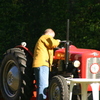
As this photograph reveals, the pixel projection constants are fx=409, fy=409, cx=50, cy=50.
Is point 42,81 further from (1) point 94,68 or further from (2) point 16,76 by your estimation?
(1) point 94,68

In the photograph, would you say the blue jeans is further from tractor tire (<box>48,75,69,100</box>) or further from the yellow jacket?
tractor tire (<box>48,75,69,100</box>)

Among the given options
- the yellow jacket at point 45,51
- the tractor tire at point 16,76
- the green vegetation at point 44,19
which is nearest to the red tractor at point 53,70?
the tractor tire at point 16,76

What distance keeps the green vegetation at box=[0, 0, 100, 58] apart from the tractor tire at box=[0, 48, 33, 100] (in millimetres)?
5178

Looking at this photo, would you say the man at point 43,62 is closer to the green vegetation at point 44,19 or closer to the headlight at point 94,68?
the headlight at point 94,68

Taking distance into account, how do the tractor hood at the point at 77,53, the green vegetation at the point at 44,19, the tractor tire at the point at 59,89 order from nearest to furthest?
the tractor tire at the point at 59,89 → the tractor hood at the point at 77,53 → the green vegetation at the point at 44,19

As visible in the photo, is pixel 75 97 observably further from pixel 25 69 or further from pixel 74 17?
pixel 74 17

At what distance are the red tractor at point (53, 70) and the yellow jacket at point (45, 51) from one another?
9.5 inches

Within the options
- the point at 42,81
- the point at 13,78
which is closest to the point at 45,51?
the point at 42,81

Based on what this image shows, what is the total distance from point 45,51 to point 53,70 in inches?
22.2

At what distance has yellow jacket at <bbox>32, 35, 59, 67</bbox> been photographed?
7.19 metres

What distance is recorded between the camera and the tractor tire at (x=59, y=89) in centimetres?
658

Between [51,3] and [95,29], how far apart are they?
114 inches

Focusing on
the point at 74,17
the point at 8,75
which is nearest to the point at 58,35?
the point at 74,17

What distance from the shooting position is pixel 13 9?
15.6 m
